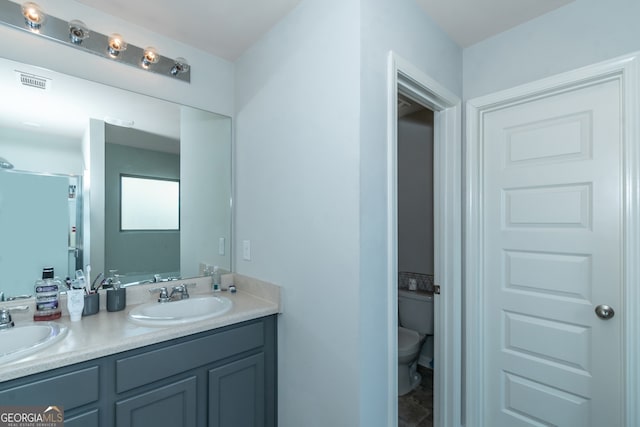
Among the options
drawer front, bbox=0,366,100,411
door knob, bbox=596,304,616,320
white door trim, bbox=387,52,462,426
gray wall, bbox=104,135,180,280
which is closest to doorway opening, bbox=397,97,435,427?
white door trim, bbox=387,52,462,426

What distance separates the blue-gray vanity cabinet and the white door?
1359 millimetres

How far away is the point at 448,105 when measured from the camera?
1.75 meters

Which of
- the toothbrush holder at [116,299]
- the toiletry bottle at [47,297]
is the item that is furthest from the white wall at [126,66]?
the toothbrush holder at [116,299]

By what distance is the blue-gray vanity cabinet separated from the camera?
102 centimetres

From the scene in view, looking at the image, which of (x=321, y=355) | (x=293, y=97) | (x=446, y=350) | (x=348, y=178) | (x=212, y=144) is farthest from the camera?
(x=212, y=144)

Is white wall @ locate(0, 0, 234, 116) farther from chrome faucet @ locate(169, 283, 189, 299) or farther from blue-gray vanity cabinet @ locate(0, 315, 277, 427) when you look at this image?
blue-gray vanity cabinet @ locate(0, 315, 277, 427)

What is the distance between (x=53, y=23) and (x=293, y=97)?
1.21 m

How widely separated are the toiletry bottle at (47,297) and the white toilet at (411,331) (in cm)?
209

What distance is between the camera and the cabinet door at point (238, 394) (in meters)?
1.38

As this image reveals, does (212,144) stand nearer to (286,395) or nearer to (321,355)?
(321,355)

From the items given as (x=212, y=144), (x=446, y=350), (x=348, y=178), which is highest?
(x=212, y=144)

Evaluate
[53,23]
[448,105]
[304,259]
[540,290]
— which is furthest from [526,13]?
[53,23]

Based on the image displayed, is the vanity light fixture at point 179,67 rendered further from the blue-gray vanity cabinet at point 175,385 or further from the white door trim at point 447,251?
the blue-gray vanity cabinet at point 175,385

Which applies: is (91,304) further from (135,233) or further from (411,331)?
(411,331)
